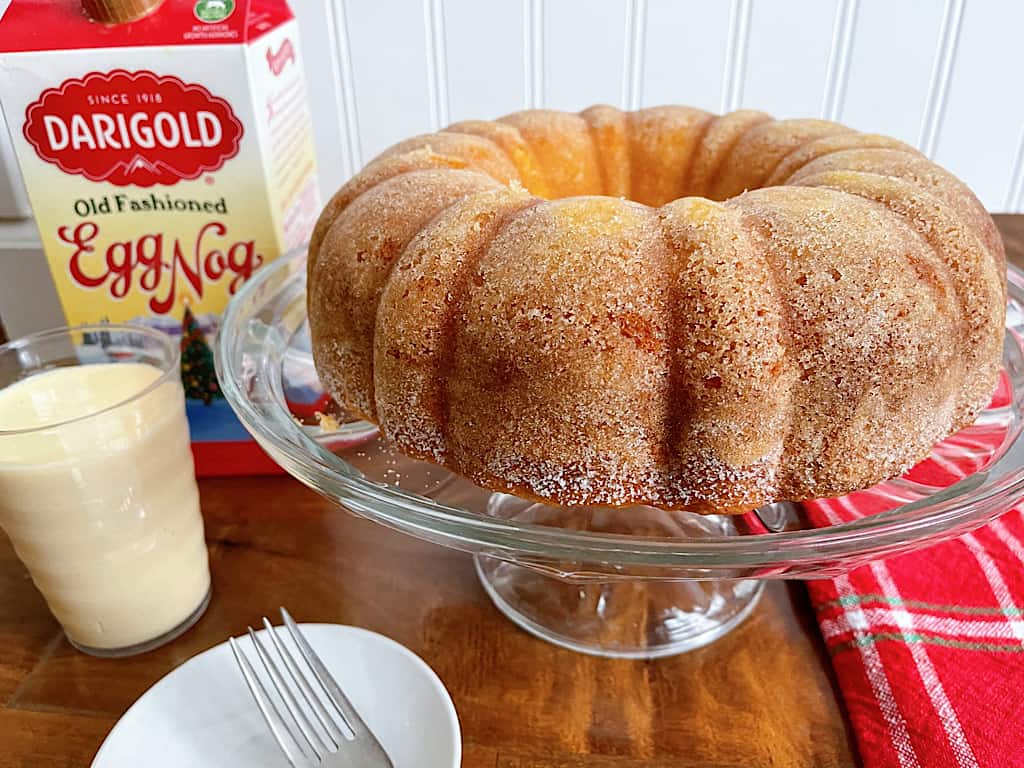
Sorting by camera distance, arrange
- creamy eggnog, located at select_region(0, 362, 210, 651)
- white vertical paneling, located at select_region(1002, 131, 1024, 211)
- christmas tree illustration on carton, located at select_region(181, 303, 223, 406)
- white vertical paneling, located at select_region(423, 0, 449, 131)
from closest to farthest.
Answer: creamy eggnog, located at select_region(0, 362, 210, 651) < christmas tree illustration on carton, located at select_region(181, 303, 223, 406) < white vertical paneling, located at select_region(423, 0, 449, 131) < white vertical paneling, located at select_region(1002, 131, 1024, 211)

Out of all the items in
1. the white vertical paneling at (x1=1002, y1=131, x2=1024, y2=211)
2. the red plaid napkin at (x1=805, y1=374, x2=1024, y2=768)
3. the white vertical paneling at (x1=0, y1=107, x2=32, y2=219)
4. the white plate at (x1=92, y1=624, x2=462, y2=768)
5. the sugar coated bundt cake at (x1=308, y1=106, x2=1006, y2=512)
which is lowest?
the white vertical paneling at (x1=1002, y1=131, x2=1024, y2=211)

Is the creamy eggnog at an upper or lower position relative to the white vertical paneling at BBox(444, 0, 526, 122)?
lower

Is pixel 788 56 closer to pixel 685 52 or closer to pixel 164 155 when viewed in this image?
pixel 685 52

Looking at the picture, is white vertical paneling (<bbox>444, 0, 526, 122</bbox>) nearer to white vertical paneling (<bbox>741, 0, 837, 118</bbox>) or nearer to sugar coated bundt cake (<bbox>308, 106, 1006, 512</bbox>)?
white vertical paneling (<bbox>741, 0, 837, 118</bbox>)

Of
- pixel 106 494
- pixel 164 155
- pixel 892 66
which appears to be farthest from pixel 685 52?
pixel 106 494

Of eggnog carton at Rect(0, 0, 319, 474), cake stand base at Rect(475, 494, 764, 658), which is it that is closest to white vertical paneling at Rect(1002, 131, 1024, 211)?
cake stand base at Rect(475, 494, 764, 658)

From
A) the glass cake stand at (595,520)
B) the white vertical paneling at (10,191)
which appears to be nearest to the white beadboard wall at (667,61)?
the white vertical paneling at (10,191)

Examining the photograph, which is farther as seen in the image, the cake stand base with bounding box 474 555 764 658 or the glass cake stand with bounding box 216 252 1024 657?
the cake stand base with bounding box 474 555 764 658

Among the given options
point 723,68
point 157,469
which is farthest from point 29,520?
point 723,68
